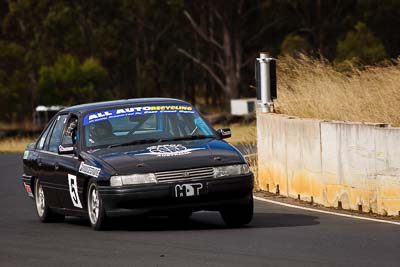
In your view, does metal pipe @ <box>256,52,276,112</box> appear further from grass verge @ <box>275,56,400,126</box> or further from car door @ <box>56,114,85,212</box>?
car door @ <box>56,114,85,212</box>

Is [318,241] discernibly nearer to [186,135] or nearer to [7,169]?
[186,135]

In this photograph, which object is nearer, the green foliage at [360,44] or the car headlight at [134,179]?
the car headlight at [134,179]

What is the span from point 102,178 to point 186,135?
1.29m

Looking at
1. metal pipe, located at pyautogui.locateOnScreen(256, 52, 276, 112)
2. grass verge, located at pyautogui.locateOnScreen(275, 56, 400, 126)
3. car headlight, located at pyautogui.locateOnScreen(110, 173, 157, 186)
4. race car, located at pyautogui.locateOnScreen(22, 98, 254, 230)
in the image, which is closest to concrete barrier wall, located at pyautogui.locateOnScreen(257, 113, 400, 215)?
metal pipe, located at pyautogui.locateOnScreen(256, 52, 276, 112)

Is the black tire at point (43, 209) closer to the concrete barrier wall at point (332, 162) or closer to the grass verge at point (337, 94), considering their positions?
the concrete barrier wall at point (332, 162)

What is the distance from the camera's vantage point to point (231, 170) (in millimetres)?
12156

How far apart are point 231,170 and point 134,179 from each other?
0.94 meters

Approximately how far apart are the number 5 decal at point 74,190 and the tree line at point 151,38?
148 feet

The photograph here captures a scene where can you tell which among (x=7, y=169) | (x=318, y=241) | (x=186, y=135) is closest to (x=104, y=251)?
(x=318, y=241)

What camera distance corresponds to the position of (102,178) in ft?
39.7

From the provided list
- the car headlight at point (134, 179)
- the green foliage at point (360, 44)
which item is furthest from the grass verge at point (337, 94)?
the green foliage at point (360, 44)

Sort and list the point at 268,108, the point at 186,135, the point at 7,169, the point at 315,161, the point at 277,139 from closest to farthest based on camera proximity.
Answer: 1. the point at 186,135
2. the point at 315,161
3. the point at 277,139
4. the point at 268,108
5. the point at 7,169

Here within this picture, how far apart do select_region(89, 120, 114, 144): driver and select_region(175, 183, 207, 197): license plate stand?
142 centimetres

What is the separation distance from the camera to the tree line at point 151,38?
199 ft
